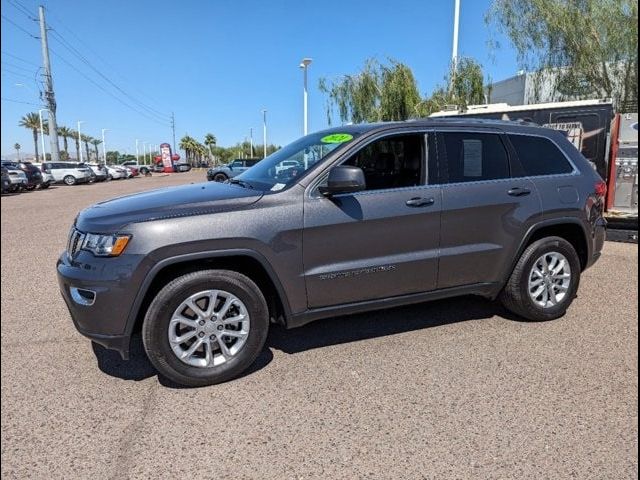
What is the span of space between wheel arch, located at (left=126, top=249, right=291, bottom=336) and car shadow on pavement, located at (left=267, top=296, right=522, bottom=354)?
0.55 metres

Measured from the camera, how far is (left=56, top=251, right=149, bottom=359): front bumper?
2990 mm

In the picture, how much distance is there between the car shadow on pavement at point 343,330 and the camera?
11.6 ft

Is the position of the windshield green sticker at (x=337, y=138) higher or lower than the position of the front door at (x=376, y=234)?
higher

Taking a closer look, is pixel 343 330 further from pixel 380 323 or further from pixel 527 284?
pixel 527 284

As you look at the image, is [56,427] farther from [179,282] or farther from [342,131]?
[342,131]

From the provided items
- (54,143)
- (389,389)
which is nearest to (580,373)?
(389,389)

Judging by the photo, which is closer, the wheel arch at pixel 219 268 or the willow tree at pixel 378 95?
the wheel arch at pixel 219 268

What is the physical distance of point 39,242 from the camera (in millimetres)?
8648

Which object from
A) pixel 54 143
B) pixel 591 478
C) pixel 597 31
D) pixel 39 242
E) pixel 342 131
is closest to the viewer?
pixel 591 478

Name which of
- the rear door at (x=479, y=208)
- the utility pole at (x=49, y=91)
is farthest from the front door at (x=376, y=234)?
the utility pole at (x=49, y=91)

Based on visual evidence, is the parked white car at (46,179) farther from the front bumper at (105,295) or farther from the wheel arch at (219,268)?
the wheel arch at (219,268)

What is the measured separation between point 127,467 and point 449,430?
179 cm

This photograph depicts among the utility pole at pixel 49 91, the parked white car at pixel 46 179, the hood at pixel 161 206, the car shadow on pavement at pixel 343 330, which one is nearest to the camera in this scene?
the hood at pixel 161 206

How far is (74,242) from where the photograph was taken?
328cm
